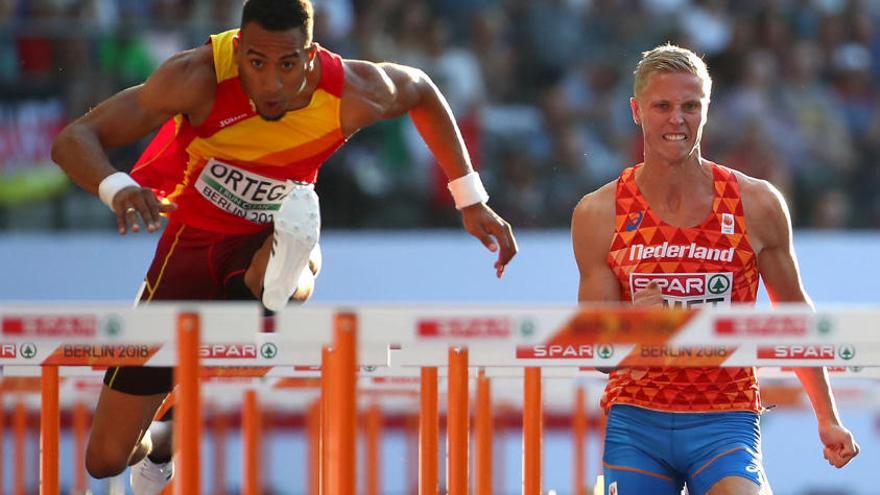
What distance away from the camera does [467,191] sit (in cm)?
512

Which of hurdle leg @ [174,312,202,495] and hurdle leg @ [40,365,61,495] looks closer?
hurdle leg @ [174,312,202,495]

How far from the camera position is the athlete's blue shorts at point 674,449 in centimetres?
399

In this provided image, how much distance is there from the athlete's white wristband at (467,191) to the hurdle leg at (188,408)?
179 cm

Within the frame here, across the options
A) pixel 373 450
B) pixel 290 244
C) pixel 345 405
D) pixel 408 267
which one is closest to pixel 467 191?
pixel 290 244

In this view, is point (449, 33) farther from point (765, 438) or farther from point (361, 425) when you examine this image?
point (765, 438)

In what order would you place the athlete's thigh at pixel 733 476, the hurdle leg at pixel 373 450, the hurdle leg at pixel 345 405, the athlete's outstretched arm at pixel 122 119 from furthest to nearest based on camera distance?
the hurdle leg at pixel 373 450, the athlete's outstretched arm at pixel 122 119, the athlete's thigh at pixel 733 476, the hurdle leg at pixel 345 405

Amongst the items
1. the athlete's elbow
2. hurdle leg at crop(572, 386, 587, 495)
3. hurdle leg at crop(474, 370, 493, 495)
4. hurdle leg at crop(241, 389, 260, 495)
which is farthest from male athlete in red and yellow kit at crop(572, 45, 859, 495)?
hurdle leg at crop(572, 386, 587, 495)

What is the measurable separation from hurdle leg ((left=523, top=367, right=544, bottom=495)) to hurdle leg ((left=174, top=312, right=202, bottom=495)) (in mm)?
1293

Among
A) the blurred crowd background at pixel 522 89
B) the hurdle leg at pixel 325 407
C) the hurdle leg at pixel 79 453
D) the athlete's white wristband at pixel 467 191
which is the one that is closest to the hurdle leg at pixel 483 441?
the athlete's white wristband at pixel 467 191

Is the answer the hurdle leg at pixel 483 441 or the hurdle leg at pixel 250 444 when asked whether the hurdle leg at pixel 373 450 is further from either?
the hurdle leg at pixel 483 441

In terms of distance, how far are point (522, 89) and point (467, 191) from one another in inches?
213

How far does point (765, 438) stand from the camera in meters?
10.2

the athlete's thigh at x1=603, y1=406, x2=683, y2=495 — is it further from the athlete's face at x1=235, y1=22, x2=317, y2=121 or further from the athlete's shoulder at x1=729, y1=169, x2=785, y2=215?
the athlete's face at x1=235, y1=22, x2=317, y2=121

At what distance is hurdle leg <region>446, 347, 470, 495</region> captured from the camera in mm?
4469
